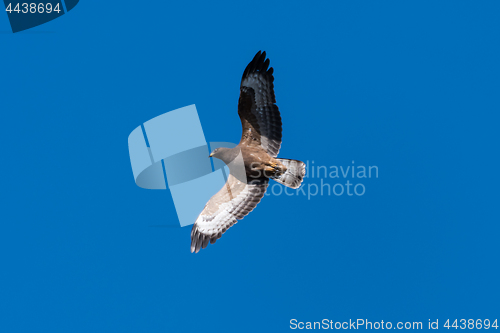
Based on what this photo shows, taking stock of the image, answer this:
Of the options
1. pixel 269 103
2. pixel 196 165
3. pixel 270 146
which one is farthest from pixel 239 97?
pixel 196 165

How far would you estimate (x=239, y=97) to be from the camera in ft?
22.0

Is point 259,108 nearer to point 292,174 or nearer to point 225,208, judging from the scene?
point 292,174

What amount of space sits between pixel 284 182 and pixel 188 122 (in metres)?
1.69

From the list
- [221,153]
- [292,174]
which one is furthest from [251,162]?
[292,174]

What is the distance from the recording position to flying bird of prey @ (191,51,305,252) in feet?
22.0

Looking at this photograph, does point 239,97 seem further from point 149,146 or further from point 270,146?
point 149,146

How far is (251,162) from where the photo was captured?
681cm

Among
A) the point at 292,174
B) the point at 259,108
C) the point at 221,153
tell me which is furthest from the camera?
the point at 292,174

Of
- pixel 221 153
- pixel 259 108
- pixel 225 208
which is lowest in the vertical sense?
pixel 225 208

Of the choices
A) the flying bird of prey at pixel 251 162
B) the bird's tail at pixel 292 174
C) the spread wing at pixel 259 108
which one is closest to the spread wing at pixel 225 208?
the flying bird of prey at pixel 251 162

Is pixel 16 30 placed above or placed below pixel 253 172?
above

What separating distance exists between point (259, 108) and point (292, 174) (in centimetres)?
112

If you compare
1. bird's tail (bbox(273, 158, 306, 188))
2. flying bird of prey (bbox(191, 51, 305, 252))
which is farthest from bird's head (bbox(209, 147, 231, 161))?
bird's tail (bbox(273, 158, 306, 188))

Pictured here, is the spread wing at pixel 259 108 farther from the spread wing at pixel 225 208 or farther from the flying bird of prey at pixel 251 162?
the spread wing at pixel 225 208
